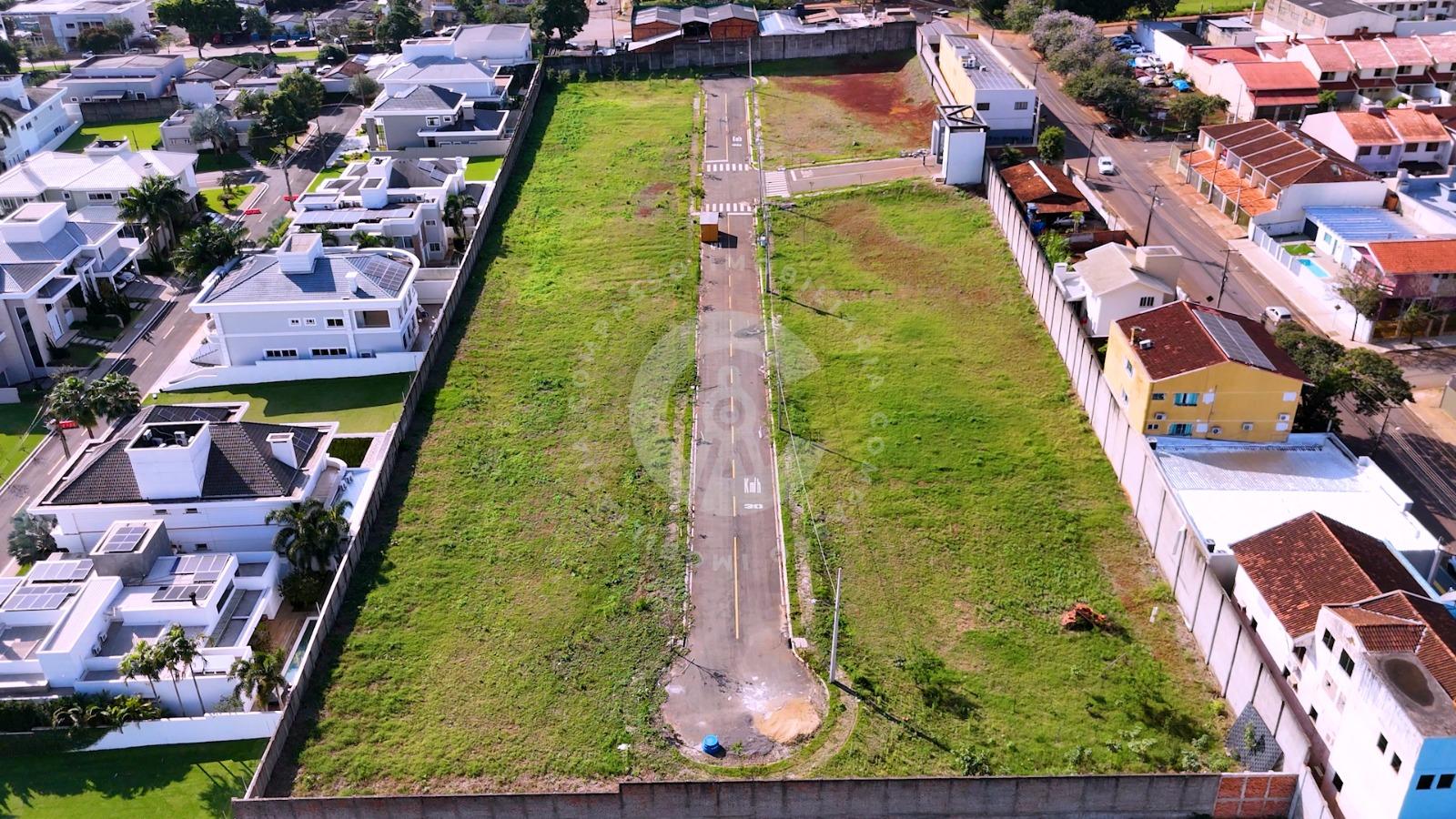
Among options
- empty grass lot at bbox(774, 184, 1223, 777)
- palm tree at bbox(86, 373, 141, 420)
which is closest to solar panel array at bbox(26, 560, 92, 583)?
palm tree at bbox(86, 373, 141, 420)

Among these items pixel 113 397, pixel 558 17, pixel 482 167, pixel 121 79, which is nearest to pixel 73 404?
pixel 113 397

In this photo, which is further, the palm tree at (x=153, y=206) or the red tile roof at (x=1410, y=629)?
the palm tree at (x=153, y=206)

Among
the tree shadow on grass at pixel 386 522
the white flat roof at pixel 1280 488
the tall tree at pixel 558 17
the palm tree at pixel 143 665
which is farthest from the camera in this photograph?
the tall tree at pixel 558 17

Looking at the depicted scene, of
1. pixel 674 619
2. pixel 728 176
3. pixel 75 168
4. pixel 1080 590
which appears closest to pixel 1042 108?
pixel 728 176

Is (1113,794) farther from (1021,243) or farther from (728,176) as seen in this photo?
(728,176)

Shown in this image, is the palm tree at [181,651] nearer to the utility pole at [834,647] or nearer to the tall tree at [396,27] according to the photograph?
the utility pole at [834,647]

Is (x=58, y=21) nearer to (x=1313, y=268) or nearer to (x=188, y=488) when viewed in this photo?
(x=188, y=488)

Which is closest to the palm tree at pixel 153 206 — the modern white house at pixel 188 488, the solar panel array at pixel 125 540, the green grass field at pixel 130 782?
the modern white house at pixel 188 488
